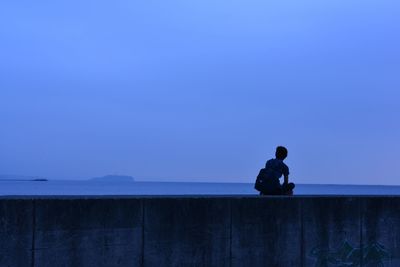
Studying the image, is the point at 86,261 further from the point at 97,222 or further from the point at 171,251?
the point at 171,251

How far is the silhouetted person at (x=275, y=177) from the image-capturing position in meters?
8.60

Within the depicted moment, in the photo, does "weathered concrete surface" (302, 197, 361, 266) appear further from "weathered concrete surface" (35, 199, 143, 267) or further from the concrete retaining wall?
"weathered concrete surface" (35, 199, 143, 267)

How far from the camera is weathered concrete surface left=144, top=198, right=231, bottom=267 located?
6.45 m

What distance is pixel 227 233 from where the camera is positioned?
7051 mm

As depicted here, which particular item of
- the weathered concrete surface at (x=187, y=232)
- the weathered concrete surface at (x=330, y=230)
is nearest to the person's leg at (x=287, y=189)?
the weathered concrete surface at (x=330, y=230)

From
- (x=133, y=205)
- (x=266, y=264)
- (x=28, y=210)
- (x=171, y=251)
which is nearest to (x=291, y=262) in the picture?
(x=266, y=264)

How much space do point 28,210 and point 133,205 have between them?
Result: 45.9 inches

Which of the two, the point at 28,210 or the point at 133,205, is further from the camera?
the point at 133,205

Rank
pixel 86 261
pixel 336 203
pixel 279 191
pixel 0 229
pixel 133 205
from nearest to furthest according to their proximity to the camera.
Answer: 1. pixel 0 229
2. pixel 86 261
3. pixel 133 205
4. pixel 336 203
5. pixel 279 191

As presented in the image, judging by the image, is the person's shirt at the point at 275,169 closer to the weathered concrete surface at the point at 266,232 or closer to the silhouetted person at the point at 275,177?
the silhouetted person at the point at 275,177

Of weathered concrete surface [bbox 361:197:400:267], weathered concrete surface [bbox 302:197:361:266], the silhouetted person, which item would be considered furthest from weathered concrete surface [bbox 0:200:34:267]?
weathered concrete surface [bbox 361:197:400:267]

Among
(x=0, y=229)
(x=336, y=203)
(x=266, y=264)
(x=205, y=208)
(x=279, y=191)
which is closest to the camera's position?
(x=0, y=229)

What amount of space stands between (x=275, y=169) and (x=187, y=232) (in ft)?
7.83

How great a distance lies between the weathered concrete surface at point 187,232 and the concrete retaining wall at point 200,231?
0.04ft
